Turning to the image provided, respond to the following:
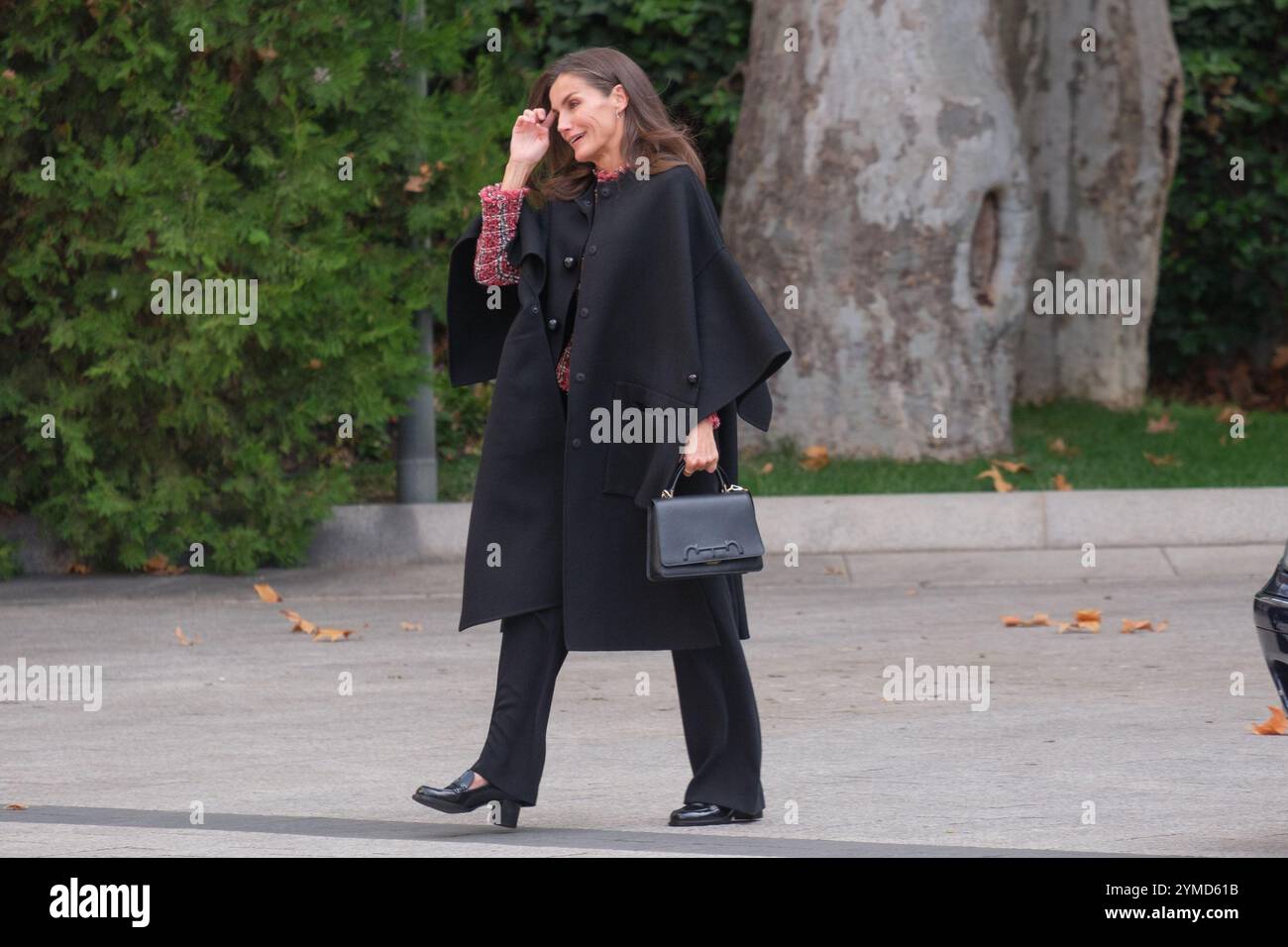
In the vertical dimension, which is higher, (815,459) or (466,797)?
(815,459)

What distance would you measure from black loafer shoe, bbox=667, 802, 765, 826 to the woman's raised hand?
157 centimetres

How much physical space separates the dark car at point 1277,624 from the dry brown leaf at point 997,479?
21.0 ft

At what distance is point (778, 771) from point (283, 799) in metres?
1.31

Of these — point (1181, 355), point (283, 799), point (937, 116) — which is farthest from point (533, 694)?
point (1181, 355)

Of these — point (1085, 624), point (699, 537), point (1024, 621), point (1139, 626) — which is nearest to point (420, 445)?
point (1024, 621)

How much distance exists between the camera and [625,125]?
530 centimetres

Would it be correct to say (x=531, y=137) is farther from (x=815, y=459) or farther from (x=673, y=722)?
(x=815, y=459)

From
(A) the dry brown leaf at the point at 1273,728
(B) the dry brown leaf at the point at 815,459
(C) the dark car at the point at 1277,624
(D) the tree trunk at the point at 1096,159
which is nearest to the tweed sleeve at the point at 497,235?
(C) the dark car at the point at 1277,624

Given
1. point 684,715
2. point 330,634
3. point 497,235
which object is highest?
point 497,235

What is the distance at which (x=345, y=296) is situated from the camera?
10117mm

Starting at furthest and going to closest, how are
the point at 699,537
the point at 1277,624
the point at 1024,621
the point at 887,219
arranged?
the point at 887,219
the point at 1024,621
the point at 699,537
the point at 1277,624

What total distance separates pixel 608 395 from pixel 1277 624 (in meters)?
1.57

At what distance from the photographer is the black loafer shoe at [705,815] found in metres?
5.28

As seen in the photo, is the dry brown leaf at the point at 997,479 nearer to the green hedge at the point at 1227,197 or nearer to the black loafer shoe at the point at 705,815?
the green hedge at the point at 1227,197
